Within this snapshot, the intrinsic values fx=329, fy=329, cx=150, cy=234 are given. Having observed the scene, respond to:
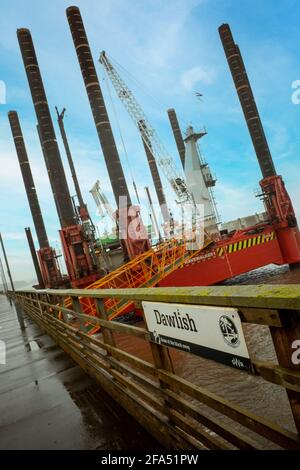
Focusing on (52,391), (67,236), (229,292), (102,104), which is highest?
(102,104)

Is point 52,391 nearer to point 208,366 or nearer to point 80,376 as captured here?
point 80,376

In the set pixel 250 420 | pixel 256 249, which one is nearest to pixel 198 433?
pixel 250 420

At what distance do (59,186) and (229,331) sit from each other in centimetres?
2349

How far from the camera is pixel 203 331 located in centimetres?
216

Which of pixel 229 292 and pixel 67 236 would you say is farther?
Result: pixel 67 236

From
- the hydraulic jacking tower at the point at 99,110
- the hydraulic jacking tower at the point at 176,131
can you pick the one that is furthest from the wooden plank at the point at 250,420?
the hydraulic jacking tower at the point at 176,131

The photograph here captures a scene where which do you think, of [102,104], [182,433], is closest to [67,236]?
[102,104]

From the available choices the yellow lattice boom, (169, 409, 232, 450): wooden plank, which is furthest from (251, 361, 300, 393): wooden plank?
the yellow lattice boom

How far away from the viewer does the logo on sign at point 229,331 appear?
6.23 feet

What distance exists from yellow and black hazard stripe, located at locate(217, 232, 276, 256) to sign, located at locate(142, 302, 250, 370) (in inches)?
596

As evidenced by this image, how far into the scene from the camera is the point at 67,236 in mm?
18766

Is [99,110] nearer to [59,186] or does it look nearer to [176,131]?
[59,186]

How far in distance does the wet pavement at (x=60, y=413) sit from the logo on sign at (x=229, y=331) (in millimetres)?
1769

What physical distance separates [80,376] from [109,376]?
1595 mm
